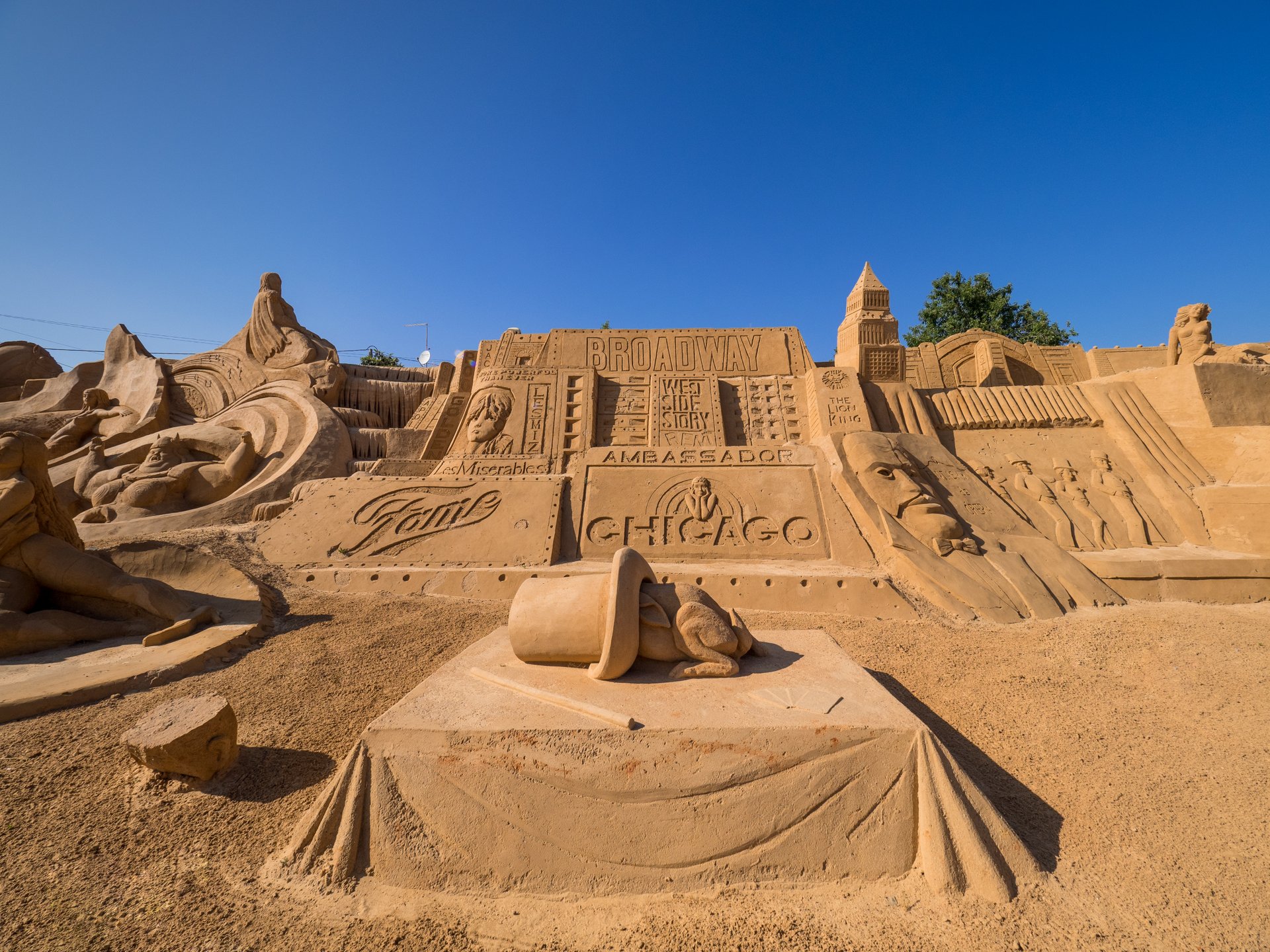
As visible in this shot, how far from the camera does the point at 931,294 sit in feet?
70.4

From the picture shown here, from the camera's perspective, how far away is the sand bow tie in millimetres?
5188

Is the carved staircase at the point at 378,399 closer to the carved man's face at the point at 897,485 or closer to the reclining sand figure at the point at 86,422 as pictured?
the reclining sand figure at the point at 86,422

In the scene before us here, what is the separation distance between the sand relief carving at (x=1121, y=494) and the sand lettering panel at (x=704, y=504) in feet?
11.7

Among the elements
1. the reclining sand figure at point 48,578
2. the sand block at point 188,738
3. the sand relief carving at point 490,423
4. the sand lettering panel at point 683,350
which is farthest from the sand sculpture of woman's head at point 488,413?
the sand block at point 188,738

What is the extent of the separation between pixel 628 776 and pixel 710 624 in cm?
84

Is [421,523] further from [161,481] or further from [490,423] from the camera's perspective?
[161,481]

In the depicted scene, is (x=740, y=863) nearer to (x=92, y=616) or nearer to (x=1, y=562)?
(x=92, y=616)

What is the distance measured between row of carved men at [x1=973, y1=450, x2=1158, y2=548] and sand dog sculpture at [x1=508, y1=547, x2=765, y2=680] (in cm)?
546

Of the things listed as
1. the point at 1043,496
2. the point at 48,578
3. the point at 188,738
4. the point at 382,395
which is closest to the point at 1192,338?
the point at 1043,496

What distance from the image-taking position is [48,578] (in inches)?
146

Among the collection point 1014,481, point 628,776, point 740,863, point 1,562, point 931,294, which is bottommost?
point 740,863

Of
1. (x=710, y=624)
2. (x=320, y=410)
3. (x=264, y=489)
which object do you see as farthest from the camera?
(x=320, y=410)

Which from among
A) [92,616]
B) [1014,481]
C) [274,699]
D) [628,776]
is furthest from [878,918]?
[1014,481]

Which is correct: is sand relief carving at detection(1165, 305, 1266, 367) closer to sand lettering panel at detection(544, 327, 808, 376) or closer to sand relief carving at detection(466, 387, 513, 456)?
sand lettering panel at detection(544, 327, 808, 376)
